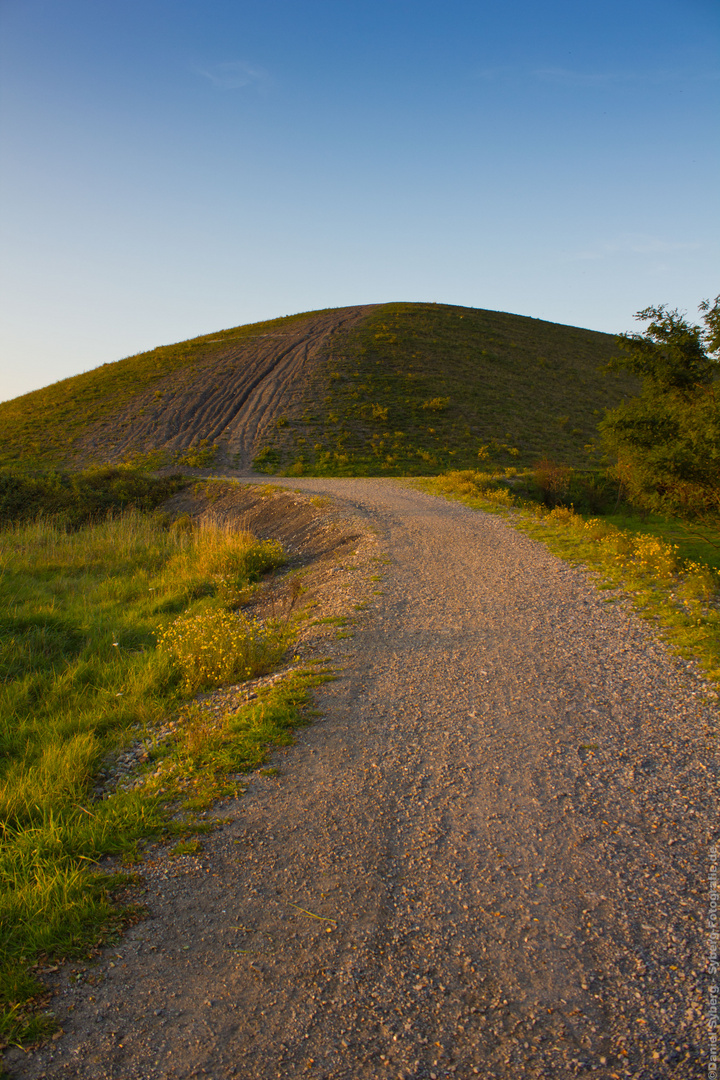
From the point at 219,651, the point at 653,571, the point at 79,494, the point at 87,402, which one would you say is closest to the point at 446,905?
the point at 219,651

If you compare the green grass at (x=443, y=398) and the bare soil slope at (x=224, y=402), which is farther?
the bare soil slope at (x=224, y=402)

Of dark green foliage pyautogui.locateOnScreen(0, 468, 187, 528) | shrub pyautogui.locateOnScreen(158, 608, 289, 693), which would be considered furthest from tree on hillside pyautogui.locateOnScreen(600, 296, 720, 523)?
dark green foliage pyautogui.locateOnScreen(0, 468, 187, 528)

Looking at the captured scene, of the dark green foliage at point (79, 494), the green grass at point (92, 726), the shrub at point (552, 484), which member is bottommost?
the green grass at point (92, 726)

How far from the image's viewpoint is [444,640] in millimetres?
6570

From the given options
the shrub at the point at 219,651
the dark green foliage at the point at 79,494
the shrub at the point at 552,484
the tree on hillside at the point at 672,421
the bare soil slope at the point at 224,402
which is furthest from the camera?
the bare soil slope at the point at 224,402

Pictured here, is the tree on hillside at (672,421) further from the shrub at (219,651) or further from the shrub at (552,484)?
the shrub at (552,484)

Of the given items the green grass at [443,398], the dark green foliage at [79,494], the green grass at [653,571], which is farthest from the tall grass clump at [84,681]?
the green grass at [443,398]

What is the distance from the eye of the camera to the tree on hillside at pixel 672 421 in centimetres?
1062

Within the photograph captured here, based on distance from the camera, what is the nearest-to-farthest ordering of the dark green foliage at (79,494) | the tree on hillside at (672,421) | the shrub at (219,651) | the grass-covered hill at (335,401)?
the shrub at (219,651) → the tree on hillside at (672,421) → the dark green foliage at (79,494) → the grass-covered hill at (335,401)

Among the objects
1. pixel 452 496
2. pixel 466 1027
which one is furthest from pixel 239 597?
pixel 452 496

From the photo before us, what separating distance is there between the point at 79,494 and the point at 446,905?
20.5m

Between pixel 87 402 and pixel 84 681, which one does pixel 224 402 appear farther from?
pixel 84 681

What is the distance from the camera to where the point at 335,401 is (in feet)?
134

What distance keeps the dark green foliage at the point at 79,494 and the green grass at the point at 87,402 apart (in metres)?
9.28
